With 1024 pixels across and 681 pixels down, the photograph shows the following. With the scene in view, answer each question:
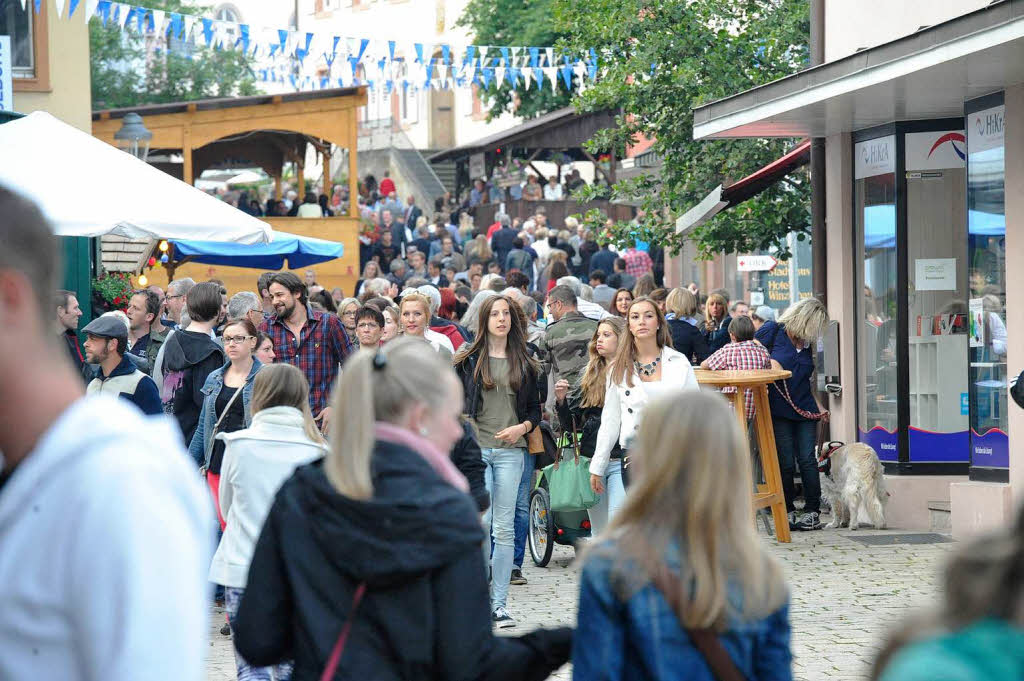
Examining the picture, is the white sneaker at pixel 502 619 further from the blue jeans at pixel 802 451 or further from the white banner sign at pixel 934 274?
the white banner sign at pixel 934 274

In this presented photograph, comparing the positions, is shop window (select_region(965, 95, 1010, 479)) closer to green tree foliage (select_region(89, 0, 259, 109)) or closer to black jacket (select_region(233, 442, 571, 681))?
black jacket (select_region(233, 442, 571, 681))

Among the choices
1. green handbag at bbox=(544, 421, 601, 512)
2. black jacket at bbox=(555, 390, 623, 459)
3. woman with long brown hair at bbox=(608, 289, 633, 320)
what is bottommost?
green handbag at bbox=(544, 421, 601, 512)

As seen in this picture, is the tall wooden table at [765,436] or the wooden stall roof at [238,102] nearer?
the tall wooden table at [765,436]

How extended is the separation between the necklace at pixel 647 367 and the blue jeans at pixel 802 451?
4.06 metres

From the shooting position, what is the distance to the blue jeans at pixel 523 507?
9461 millimetres

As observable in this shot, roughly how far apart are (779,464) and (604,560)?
957 centimetres

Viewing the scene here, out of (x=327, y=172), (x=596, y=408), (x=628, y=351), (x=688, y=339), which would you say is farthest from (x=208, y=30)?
(x=628, y=351)

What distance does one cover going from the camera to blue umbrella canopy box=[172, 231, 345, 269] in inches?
691

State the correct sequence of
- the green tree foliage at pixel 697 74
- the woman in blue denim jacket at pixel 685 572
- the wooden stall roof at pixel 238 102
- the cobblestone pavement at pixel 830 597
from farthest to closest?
the wooden stall roof at pixel 238 102, the green tree foliage at pixel 697 74, the cobblestone pavement at pixel 830 597, the woman in blue denim jacket at pixel 685 572

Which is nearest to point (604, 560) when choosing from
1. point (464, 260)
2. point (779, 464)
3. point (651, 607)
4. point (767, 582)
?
point (651, 607)

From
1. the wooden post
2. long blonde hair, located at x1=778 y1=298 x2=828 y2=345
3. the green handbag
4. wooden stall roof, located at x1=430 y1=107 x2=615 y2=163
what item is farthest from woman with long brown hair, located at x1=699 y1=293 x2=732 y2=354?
wooden stall roof, located at x1=430 y1=107 x2=615 y2=163

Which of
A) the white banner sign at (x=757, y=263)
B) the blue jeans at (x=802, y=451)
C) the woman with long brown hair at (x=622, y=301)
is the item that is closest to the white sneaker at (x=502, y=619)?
the blue jeans at (x=802, y=451)

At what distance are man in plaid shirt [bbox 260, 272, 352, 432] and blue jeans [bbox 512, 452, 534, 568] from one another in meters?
1.34

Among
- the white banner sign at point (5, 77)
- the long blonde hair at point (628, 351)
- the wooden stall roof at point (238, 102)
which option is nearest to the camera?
the long blonde hair at point (628, 351)
